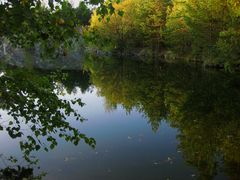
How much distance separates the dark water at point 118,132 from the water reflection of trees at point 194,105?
43mm

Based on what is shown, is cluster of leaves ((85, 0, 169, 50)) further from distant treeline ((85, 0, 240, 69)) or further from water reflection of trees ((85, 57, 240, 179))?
water reflection of trees ((85, 57, 240, 179))

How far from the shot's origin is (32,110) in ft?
17.6

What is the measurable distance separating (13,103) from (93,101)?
24.4 metres

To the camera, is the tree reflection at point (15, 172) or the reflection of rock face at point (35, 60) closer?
the reflection of rock face at point (35, 60)

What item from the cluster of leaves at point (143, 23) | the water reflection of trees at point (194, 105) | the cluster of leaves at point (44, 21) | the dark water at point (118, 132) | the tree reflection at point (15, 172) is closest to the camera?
the cluster of leaves at point (44, 21)

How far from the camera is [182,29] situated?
62156 millimetres

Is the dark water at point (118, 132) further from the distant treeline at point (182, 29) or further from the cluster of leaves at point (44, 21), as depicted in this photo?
the distant treeline at point (182, 29)

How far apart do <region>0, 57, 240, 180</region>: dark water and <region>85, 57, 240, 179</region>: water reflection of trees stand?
43 mm

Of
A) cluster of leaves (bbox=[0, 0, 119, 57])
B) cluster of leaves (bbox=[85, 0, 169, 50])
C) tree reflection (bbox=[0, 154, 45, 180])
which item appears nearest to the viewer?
cluster of leaves (bbox=[0, 0, 119, 57])

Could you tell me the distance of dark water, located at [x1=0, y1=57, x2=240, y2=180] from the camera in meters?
5.48

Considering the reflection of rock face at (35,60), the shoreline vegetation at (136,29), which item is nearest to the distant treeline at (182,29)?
the shoreline vegetation at (136,29)

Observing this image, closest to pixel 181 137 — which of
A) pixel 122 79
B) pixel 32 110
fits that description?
pixel 32 110

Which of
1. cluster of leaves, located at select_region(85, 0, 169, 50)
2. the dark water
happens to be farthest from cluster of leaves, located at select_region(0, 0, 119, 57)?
cluster of leaves, located at select_region(85, 0, 169, 50)

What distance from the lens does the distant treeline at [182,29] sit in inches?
1694
